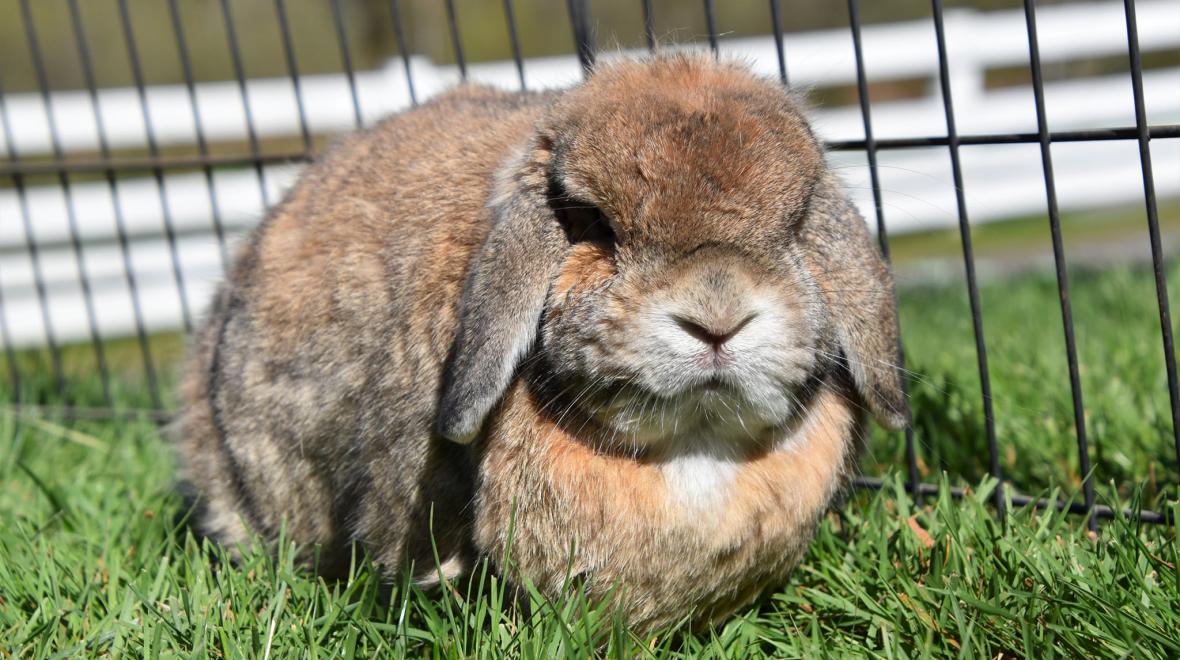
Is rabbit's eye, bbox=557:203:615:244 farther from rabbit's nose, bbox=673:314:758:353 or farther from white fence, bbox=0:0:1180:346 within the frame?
white fence, bbox=0:0:1180:346

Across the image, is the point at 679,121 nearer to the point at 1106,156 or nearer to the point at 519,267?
the point at 519,267

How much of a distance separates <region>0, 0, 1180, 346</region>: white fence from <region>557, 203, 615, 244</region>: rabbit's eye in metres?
4.54

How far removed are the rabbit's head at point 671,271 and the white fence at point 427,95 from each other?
14.3 feet

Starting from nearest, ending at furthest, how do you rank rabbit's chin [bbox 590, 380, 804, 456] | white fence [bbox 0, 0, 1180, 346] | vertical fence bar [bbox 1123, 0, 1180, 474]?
rabbit's chin [bbox 590, 380, 804, 456] < vertical fence bar [bbox 1123, 0, 1180, 474] < white fence [bbox 0, 0, 1180, 346]

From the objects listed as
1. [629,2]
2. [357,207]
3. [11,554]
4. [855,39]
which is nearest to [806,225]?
[855,39]

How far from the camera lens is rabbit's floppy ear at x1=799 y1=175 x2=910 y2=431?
2.26 meters

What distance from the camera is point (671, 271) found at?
6.40 ft

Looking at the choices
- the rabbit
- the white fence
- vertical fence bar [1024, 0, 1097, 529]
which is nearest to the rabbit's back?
the rabbit

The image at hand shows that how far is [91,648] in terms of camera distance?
2.31m

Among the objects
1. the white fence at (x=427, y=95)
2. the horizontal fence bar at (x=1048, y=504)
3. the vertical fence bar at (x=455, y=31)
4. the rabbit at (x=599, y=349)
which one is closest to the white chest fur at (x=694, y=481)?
the rabbit at (x=599, y=349)

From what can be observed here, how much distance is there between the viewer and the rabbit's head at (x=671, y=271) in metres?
1.95

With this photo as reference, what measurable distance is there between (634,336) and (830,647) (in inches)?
34.2

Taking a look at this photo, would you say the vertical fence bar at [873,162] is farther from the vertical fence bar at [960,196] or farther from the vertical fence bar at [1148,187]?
the vertical fence bar at [1148,187]

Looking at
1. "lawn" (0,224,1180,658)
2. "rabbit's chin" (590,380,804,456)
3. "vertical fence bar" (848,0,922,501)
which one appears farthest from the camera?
"vertical fence bar" (848,0,922,501)
